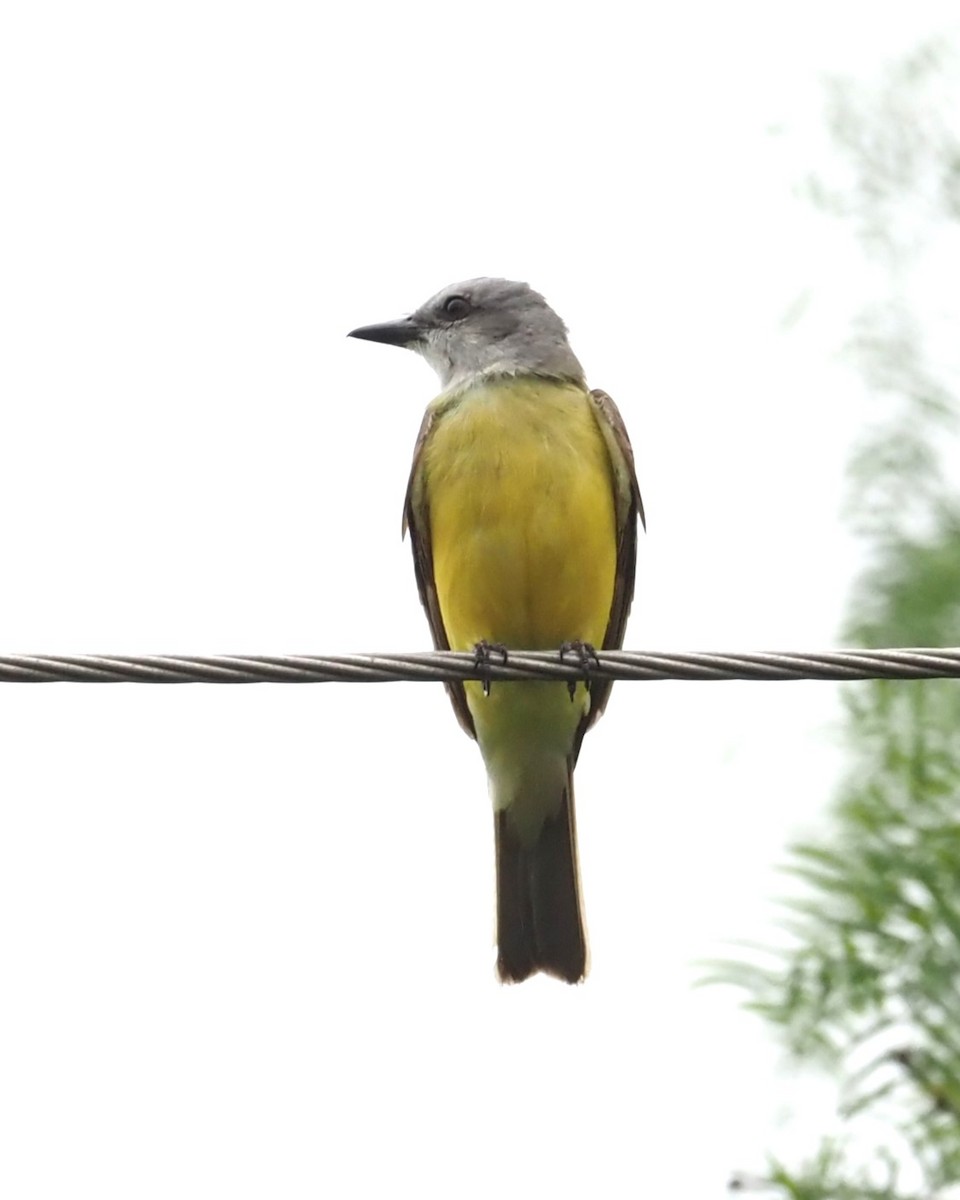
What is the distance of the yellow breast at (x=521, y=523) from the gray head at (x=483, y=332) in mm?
435

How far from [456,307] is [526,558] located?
160 centimetres

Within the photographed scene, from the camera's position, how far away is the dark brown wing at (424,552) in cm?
615

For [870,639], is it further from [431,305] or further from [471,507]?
[431,305]

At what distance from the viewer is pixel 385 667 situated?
4176 mm

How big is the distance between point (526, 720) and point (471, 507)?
0.82 m

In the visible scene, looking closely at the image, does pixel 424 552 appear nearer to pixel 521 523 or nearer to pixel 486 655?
pixel 521 523

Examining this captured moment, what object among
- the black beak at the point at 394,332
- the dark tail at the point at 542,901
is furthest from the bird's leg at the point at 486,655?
the black beak at the point at 394,332

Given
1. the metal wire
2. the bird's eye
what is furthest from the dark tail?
the metal wire

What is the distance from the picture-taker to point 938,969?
3.41 m

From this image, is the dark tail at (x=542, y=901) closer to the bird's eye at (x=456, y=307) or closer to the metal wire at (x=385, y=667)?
the bird's eye at (x=456, y=307)

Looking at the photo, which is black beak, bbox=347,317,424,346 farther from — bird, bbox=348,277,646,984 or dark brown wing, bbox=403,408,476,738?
dark brown wing, bbox=403,408,476,738

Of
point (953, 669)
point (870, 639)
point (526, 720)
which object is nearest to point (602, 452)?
point (526, 720)

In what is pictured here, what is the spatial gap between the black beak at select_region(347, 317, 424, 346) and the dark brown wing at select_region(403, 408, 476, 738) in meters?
0.82

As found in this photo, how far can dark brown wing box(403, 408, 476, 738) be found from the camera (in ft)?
20.2
